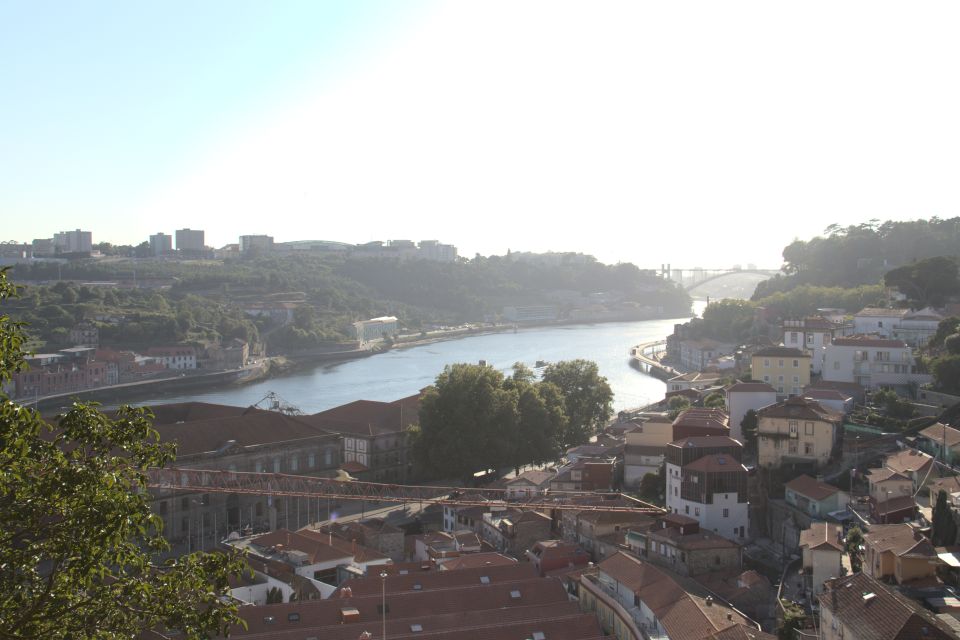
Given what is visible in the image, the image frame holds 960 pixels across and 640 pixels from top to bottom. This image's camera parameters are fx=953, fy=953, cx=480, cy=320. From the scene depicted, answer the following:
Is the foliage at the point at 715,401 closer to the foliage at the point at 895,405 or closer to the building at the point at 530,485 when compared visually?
the foliage at the point at 895,405

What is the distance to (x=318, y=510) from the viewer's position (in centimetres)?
995

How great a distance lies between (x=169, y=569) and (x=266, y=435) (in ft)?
28.9

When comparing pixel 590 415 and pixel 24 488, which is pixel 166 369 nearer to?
pixel 590 415

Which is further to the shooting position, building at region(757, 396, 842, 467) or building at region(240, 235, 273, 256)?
building at region(240, 235, 273, 256)

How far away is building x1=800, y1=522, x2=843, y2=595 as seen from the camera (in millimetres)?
6016

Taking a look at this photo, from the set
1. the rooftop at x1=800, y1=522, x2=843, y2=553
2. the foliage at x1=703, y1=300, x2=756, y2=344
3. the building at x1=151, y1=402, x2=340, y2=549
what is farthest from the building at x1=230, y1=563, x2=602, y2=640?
the foliage at x1=703, y1=300, x2=756, y2=344

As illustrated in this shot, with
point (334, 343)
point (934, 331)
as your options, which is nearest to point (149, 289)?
point (334, 343)

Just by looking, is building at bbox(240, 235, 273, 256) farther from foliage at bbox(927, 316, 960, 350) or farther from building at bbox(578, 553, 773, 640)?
building at bbox(578, 553, 773, 640)

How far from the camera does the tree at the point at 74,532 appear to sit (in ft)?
6.29

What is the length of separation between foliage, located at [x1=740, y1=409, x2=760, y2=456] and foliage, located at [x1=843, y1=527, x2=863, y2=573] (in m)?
2.73

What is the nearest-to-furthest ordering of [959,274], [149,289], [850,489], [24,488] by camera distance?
1. [24,488]
2. [850,489]
3. [959,274]
4. [149,289]

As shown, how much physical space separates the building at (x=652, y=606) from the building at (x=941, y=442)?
265 centimetres

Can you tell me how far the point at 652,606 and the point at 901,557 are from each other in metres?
1.47

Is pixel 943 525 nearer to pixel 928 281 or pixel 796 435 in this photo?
pixel 796 435
